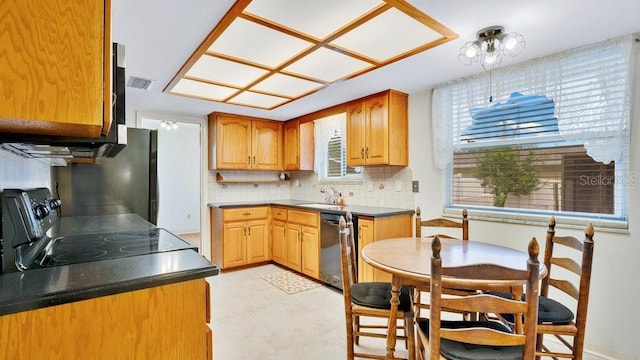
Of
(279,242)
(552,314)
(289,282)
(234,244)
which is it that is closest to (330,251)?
Answer: (289,282)

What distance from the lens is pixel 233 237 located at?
411 cm

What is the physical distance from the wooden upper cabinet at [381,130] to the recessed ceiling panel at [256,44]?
4.21ft

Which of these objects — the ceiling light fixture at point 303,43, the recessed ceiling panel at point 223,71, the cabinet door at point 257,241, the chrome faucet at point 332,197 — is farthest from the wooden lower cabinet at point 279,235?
the recessed ceiling panel at point 223,71

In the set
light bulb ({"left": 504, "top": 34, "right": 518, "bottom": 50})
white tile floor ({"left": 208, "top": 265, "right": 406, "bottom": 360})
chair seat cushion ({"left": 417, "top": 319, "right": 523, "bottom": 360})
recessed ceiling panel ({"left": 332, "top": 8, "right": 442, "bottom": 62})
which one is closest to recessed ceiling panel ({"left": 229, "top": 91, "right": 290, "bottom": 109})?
recessed ceiling panel ({"left": 332, "top": 8, "right": 442, "bottom": 62})

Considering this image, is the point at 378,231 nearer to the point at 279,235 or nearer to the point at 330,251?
the point at 330,251

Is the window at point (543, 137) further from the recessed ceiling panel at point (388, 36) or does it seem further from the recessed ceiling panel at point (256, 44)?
the recessed ceiling panel at point (256, 44)

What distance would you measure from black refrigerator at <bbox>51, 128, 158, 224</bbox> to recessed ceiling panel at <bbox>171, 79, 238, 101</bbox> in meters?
0.58

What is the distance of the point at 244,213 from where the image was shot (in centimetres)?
421

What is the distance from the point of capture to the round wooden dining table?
1.50 m

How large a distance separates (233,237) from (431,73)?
3.03 m

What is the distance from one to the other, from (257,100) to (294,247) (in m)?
1.87

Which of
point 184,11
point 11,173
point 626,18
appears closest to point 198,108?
point 184,11

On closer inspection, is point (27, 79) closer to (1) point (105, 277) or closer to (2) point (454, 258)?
(1) point (105, 277)

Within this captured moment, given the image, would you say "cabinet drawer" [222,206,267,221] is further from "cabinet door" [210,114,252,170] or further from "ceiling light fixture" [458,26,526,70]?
"ceiling light fixture" [458,26,526,70]
